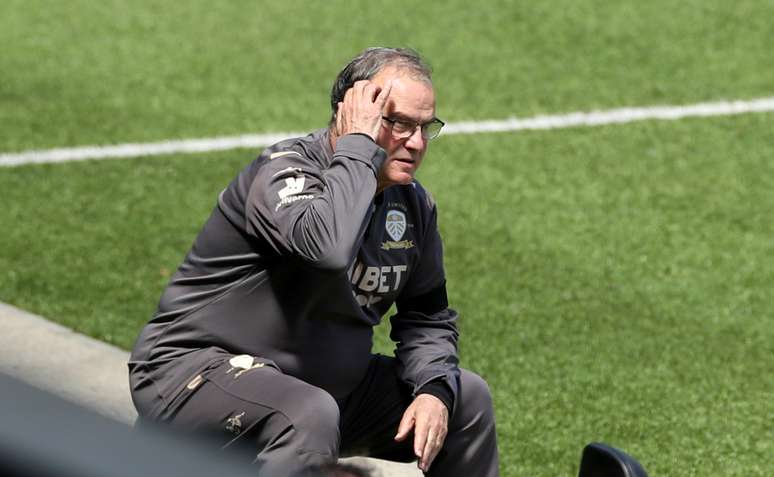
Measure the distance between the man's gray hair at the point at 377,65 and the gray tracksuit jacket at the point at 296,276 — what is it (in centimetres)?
16

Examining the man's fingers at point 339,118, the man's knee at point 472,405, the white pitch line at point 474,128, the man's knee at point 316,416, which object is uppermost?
the man's fingers at point 339,118

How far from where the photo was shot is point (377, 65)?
3.37m

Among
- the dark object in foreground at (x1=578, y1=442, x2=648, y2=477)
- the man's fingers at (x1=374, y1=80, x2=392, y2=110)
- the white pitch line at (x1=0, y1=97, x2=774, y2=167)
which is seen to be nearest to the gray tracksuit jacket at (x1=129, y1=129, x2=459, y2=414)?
the man's fingers at (x1=374, y1=80, x2=392, y2=110)

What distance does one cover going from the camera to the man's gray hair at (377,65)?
133 inches

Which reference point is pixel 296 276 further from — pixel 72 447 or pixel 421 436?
pixel 72 447

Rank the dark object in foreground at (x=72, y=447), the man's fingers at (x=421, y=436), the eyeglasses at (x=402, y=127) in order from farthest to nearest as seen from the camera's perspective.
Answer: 1. the eyeglasses at (x=402, y=127)
2. the man's fingers at (x=421, y=436)
3. the dark object in foreground at (x=72, y=447)

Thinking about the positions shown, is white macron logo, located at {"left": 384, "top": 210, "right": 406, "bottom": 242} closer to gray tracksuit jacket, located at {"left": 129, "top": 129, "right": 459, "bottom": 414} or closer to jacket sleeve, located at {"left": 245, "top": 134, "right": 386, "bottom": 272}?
gray tracksuit jacket, located at {"left": 129, "top": 129, "right": 459, "bottom": 414}

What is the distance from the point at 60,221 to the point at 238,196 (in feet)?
11.1

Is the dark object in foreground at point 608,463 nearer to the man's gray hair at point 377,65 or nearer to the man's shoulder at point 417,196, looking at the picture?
the man's shoulder at point 417,196

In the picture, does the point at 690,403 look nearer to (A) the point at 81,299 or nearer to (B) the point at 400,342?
(B) the point at 400,342

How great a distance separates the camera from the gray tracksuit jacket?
3131 mm

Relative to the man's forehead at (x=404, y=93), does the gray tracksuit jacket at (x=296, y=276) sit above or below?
below

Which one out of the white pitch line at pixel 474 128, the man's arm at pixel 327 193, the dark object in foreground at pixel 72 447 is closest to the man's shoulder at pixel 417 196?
the man's arm at pixel 327 193

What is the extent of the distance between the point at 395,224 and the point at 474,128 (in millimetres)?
4449
